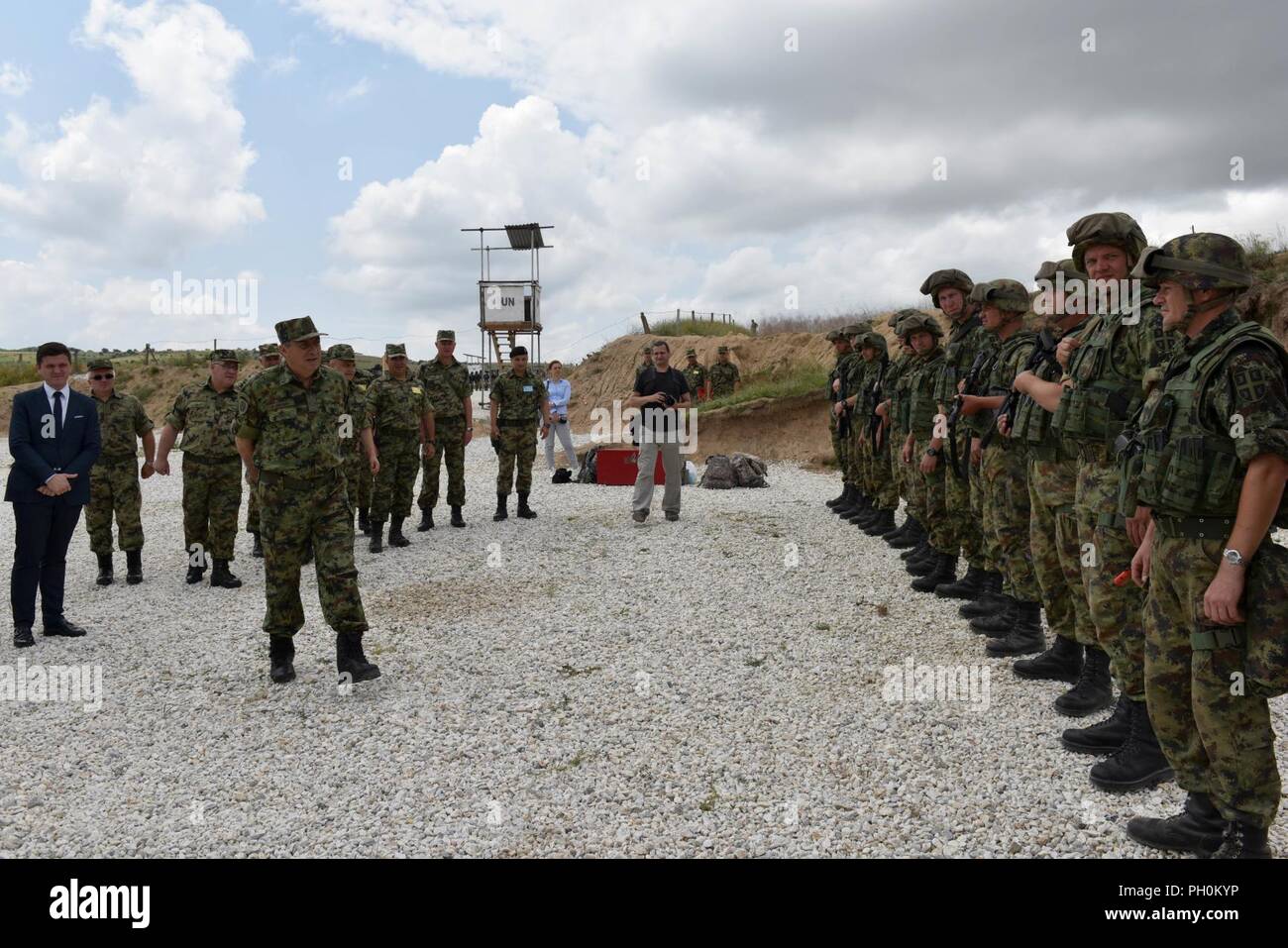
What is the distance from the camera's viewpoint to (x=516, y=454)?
10828 mm

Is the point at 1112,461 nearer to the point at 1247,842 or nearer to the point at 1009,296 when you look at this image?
the point at 1247,842

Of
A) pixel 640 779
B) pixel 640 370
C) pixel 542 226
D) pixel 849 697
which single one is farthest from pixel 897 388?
pixel 542 226

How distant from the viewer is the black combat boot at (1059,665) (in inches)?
190

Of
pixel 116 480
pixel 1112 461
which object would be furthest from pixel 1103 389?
pixel 116 480

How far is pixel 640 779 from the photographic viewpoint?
377 centimetres

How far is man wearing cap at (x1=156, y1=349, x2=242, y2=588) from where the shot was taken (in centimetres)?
768

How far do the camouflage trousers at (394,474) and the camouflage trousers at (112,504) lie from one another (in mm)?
2259

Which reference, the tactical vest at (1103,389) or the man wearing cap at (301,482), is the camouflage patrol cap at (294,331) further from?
the tactical vest at (1103,389)

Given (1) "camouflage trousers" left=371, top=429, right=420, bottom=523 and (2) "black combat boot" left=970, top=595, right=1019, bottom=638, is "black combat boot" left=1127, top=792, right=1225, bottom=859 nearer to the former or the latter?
(2) "black combat boot" left=970, top=595, right=1019, bottom=638

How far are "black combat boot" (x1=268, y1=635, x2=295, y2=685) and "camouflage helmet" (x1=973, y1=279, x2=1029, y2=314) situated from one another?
507cm

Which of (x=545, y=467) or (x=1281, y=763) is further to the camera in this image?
(x=545, y=467)

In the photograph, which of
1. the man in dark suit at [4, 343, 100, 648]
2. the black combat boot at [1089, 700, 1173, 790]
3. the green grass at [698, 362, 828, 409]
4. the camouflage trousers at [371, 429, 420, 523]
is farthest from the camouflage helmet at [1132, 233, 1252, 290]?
the green grass at [698, 362, 828, 409]

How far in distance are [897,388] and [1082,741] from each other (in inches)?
174

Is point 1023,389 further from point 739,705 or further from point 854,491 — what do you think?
point 854,491
